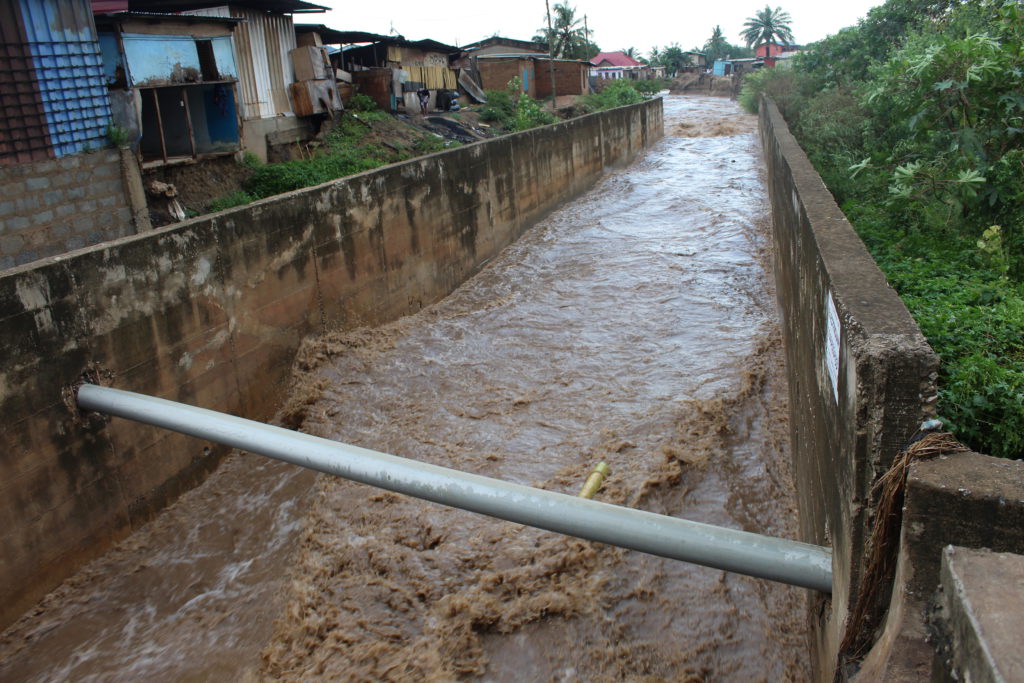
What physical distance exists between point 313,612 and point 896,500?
3.49 meters

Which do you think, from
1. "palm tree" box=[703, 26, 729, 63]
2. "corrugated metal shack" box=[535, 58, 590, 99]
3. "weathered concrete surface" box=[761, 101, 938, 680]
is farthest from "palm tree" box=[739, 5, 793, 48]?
"weathered concrete surface" box=[761, 101, 938, 680]

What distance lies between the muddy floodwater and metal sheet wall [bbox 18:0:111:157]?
5485mm

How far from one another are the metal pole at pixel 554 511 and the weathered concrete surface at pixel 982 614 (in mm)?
826

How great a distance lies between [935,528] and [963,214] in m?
4.87

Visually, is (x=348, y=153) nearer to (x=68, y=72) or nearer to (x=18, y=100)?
(x=68, y=72)

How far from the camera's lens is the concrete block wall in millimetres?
9672

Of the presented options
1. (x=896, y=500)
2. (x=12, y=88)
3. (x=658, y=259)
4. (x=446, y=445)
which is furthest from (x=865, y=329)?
(x=12, y=88)

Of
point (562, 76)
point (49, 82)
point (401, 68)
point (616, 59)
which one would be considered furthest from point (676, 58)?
point (49, 82)

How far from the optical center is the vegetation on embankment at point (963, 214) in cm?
354

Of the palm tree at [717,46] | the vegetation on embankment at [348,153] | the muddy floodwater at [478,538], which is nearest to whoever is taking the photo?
the muddy floodwater at [478,538]

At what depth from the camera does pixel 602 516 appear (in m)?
3.24

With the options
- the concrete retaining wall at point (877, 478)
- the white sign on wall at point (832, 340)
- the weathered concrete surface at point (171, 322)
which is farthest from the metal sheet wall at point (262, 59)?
the concrete retaining wall at point (877, 478)

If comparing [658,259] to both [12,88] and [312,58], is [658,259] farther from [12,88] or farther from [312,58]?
[312,58]

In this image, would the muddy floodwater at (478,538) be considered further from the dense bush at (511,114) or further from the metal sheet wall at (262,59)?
the dense bush at (511,114)
